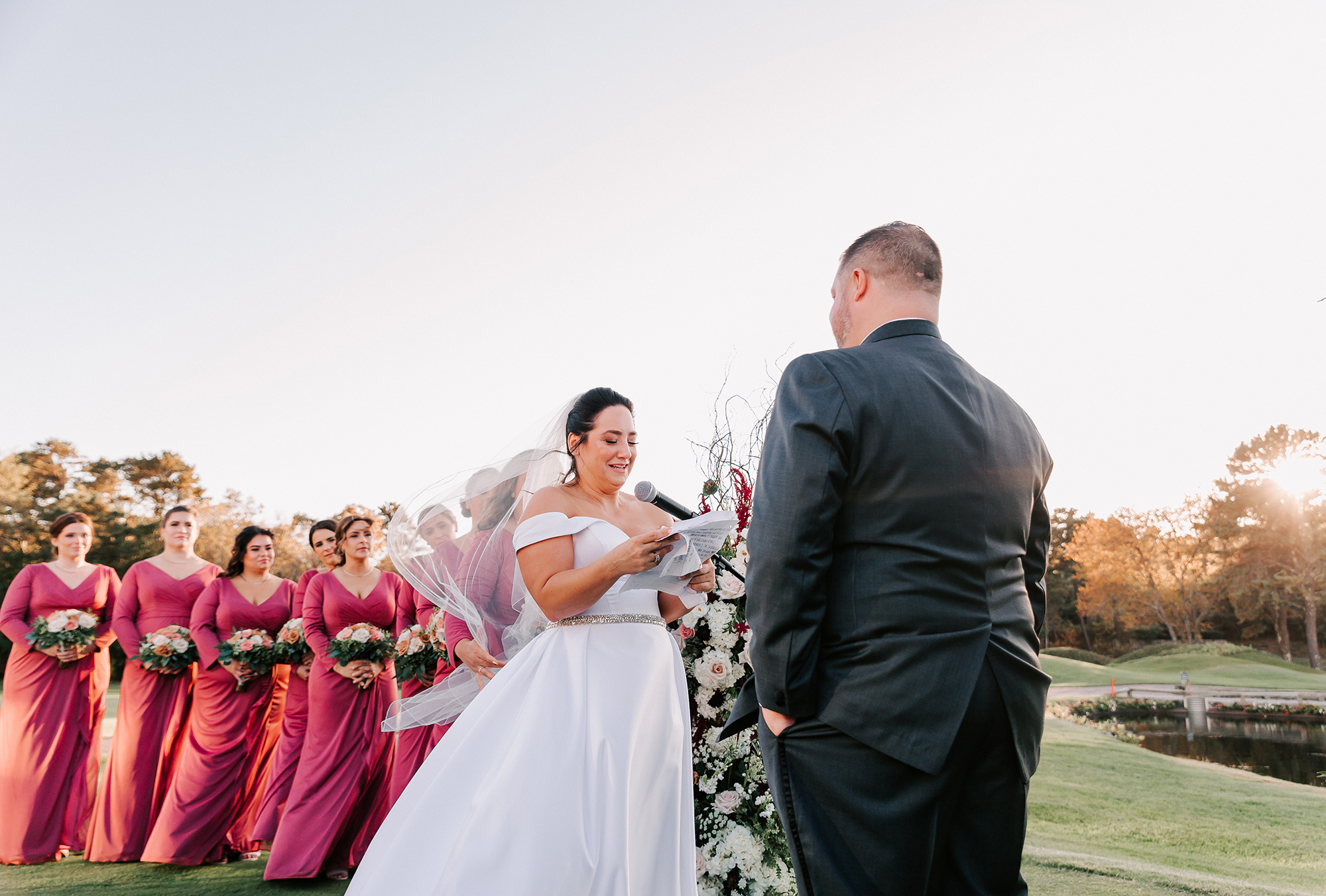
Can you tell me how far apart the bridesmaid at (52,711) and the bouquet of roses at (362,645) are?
2.51m

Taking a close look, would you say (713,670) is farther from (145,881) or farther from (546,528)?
(145,881)

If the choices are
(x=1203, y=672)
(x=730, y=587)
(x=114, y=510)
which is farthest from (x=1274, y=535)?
(x=114, y=510)

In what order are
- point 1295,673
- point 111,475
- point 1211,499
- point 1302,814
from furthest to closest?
1. point 111,475
2. point 1211,499
3. point 1295,673
4. point 1302,814

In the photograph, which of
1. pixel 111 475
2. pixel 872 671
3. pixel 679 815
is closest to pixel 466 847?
pixel 679 815

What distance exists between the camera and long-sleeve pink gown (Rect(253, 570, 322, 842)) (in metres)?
6.82

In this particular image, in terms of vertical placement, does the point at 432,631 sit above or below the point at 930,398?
below

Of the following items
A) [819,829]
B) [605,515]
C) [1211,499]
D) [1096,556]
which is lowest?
[819,829]

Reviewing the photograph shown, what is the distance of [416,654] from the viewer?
21.8 ft

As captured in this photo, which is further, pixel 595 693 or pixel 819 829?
pixel 595 693

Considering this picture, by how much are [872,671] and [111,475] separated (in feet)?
152

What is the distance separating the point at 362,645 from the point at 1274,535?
1505 inches

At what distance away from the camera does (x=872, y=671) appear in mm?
1987

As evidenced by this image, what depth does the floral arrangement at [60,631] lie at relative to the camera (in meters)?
7.33

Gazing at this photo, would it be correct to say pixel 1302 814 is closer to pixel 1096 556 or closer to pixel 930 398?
pixel 930 398
